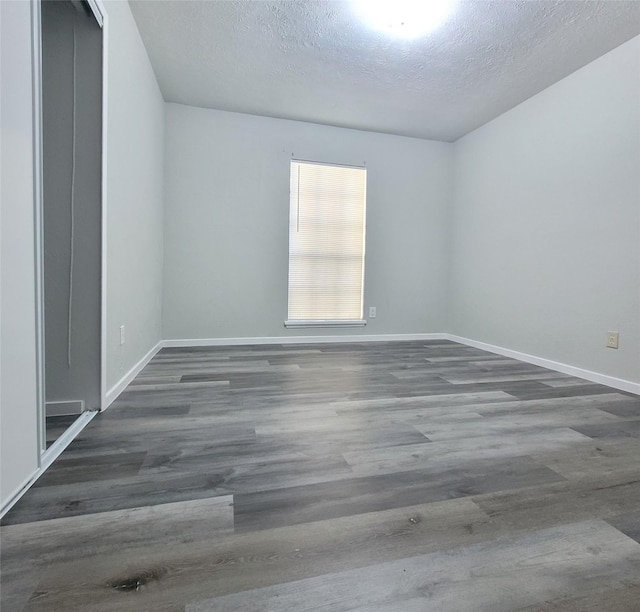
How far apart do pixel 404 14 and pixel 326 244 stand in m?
2.16

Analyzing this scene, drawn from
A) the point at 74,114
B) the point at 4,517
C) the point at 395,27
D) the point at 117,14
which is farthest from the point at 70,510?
the point at 395,27

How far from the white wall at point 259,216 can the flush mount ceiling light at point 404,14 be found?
64.1 inches

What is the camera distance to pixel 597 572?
85cm

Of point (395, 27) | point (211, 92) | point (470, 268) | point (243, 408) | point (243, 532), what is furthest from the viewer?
point (470, 268)

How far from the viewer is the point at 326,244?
3.92m

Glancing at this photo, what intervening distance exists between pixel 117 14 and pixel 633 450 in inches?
136

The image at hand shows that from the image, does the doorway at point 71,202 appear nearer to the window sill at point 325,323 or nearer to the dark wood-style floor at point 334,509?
the dark wood-style floor at point 334,509

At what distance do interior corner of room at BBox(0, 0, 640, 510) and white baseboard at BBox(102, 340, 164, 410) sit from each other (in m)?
0.02

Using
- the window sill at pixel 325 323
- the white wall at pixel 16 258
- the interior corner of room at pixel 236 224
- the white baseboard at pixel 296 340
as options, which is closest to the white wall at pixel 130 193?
the interior corner of room at pixel 236 224

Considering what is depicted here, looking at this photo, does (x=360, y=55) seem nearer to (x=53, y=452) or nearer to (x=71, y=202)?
(x=71, y=202)

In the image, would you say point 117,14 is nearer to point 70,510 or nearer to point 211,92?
point 211,92

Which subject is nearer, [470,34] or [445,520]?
[445,520]

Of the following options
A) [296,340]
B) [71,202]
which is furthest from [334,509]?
[296,340]

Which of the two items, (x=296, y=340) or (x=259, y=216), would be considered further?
(x=296, y=340)
